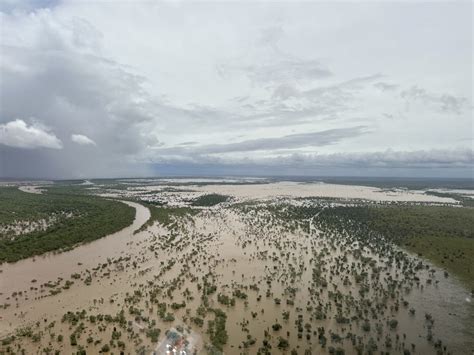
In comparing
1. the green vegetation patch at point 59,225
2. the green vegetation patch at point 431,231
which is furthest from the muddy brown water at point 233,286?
the green vegetation patch at point 431,231

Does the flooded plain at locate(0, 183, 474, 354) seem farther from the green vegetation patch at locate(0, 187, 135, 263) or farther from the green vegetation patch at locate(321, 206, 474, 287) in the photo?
the green vegetation patch at locate(0, 187, 135, 263)

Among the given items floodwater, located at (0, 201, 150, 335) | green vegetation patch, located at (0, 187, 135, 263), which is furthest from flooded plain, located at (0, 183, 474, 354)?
green vegetation patch, located at (0, 187, 135, 263)

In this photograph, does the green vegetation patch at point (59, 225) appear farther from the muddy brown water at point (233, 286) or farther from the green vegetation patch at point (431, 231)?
the green vegetation patch at point (431, 231)

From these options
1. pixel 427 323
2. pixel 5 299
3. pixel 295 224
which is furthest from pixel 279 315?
pixel 295 224

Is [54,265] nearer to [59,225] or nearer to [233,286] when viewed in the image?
[233,286]

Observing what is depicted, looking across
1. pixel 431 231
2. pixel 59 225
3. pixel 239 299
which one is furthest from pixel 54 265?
pixel 431 231
